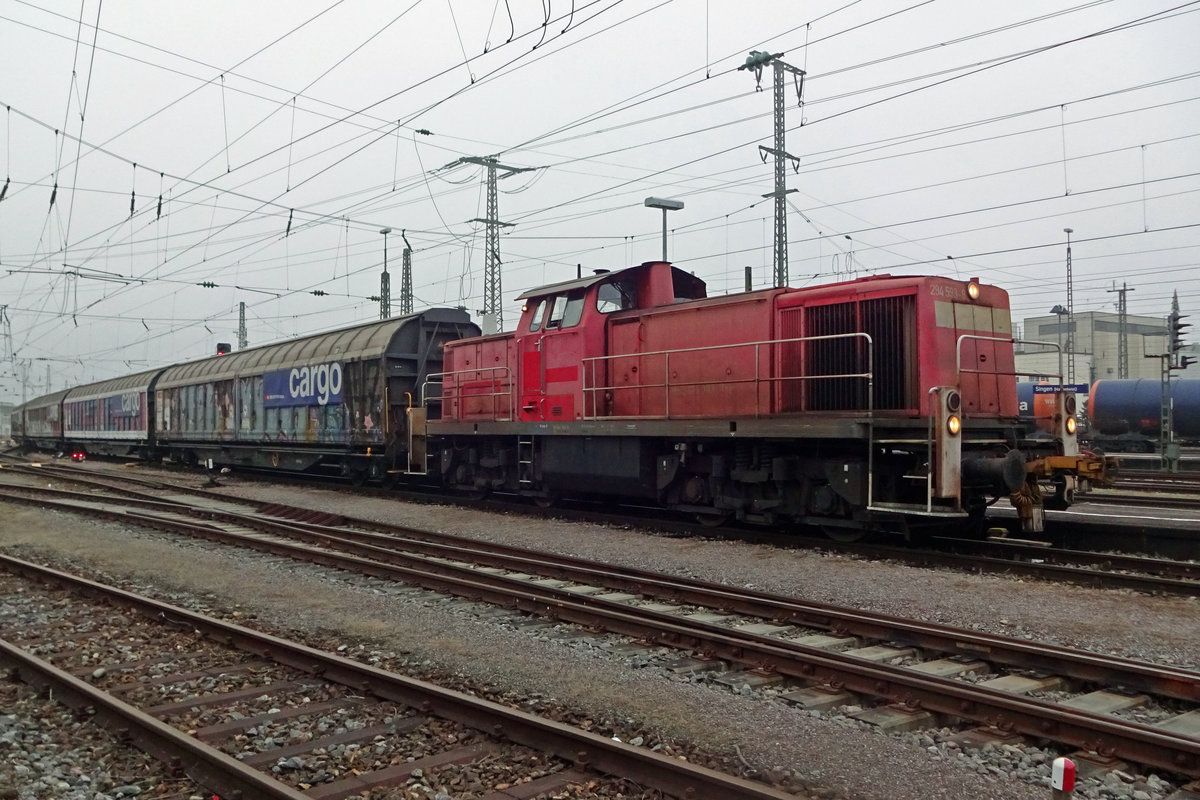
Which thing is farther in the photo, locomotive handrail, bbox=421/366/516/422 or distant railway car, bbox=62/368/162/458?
distant railway car, bbox=62/368/162/458

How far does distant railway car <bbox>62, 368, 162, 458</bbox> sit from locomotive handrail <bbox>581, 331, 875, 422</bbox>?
2311 centimetres

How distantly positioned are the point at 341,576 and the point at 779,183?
1543cm

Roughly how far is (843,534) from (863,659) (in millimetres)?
5052

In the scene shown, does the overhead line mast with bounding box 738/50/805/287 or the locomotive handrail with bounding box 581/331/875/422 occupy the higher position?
the overhead line mast with bounding box 738/50/805/287

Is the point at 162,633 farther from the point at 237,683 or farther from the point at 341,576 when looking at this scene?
the point at 341,576

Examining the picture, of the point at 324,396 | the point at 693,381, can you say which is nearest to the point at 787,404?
the point at 693,381

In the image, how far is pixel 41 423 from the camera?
149 ft

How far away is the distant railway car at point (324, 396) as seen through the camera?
1853 centimetres

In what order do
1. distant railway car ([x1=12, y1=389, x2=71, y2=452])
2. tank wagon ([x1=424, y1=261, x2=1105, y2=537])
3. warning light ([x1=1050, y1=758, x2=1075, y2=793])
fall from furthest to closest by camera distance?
distant railway car ([x1=12, y1=389, x2=71, y2=452]) → tank wagon ([x1=424, y1=261, x2=1105, y2=537]) → warning light ([x1=1050, y1=758, x2=1075, y2=793])

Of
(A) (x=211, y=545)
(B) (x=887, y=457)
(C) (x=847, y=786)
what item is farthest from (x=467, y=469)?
(C) (x=847, y=786)

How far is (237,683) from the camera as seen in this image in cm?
583

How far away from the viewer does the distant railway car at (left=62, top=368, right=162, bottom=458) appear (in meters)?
31.4

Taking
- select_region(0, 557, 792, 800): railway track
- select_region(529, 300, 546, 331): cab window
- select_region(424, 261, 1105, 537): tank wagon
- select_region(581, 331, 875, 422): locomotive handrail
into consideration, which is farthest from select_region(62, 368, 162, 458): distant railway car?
select_region(0, 557, 792, 800): railway track

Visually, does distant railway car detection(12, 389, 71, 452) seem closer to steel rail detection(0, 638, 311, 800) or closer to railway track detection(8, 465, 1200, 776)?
railway track detection(8, 465, 1200, 776)
